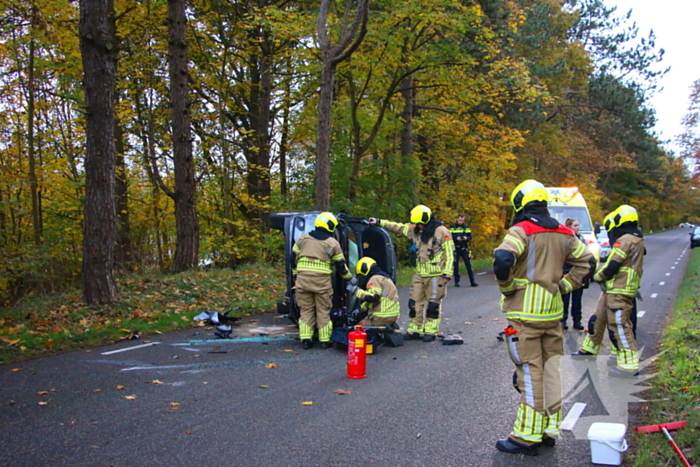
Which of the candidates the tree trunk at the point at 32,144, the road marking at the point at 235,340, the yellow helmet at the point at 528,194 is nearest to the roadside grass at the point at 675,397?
the yellow helmet at the point at 528,194

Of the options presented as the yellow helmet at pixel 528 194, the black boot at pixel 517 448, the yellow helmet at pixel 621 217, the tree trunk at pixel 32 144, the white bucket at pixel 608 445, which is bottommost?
the black boot at pixel 517 448

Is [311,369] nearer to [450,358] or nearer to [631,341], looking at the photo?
[450,358]

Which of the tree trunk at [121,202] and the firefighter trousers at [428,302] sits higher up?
the tree trunk at [121,202]

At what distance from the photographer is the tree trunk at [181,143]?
544 inches

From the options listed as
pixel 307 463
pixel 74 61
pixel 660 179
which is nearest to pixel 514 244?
pixel 307 463

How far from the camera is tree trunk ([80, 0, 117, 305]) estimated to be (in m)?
9.44

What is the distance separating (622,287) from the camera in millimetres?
6766

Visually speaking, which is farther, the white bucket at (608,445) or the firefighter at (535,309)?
the firefighter at (535,309)

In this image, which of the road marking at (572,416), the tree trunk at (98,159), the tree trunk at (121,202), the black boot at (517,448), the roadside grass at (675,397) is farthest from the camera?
the tree trunk at (121,202)

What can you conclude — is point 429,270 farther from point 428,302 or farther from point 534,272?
point 534,272

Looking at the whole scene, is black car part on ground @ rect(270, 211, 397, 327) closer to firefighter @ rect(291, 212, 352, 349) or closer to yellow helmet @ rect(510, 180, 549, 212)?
firefighter @ rect(291, 212, 352, 349)

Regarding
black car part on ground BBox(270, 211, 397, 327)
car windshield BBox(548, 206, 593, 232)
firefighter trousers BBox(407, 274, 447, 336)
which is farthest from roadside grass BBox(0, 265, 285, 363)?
car windshield BBox(548, 206, 593, 232)

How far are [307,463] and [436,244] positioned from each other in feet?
16.3

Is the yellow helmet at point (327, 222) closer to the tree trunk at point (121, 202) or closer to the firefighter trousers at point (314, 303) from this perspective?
the firefighter trousers at point (314, 303)
